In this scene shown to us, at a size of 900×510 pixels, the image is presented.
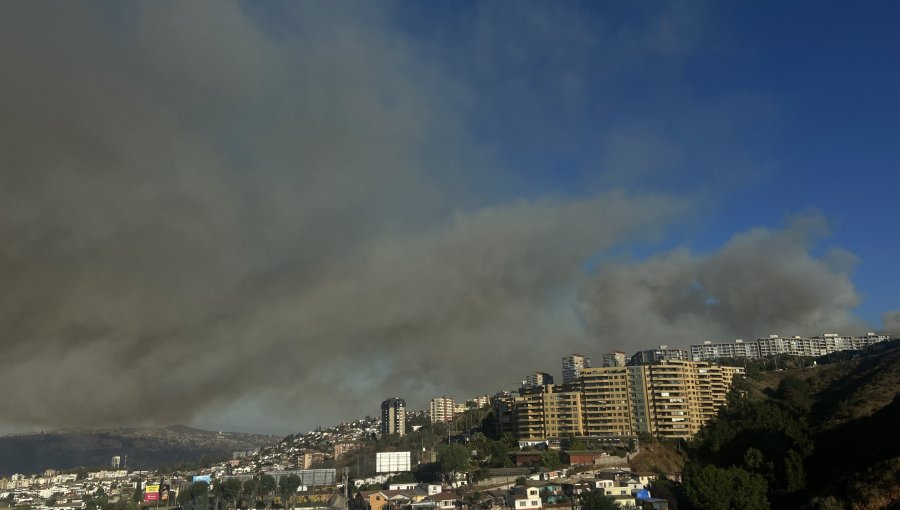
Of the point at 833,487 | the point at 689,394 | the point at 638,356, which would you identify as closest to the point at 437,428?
the point at 638,356

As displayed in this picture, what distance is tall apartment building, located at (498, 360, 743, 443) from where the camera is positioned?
220 feet

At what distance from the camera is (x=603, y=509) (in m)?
37.5

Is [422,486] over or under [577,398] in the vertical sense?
under

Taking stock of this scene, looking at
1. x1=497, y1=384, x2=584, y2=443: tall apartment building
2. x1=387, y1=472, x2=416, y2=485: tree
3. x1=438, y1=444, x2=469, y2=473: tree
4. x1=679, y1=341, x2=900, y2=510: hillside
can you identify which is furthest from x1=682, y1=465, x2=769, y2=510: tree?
x1=387, y1=472, x2=416, y2=485: tree

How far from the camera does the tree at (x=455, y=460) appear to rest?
58344 mm

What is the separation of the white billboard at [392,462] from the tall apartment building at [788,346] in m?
76.6

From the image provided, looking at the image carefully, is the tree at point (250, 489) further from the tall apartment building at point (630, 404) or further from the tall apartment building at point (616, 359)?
the tall apartment building at point (616, 359)

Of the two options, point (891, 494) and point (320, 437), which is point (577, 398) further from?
point (320, 437)

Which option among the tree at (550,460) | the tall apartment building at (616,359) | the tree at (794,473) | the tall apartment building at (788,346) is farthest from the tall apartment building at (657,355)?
the tree at (794,473)

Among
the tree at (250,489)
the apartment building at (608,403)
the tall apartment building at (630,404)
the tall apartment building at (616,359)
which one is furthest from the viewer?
the tall apartment building at (616,359)

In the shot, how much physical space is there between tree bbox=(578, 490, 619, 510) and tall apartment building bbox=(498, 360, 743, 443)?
2822 centimetres

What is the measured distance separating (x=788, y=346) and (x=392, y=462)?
96271 mm

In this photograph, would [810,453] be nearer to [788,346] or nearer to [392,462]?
[392,462]

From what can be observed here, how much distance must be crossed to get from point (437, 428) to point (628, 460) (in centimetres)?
5850
